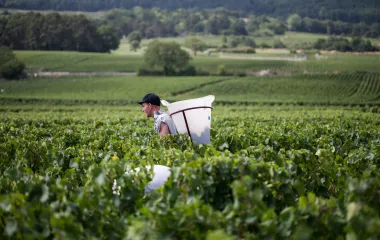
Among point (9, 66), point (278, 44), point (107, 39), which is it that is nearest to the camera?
point (9, 66)

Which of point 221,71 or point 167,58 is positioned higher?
point 167,58

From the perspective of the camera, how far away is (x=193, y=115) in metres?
7.70

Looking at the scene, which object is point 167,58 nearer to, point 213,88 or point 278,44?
point 213,88

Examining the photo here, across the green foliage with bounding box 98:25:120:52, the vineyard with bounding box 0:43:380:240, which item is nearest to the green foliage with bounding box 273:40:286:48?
the green foliage with bounding box 98:25:120:52

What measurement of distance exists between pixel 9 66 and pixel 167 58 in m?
29.6

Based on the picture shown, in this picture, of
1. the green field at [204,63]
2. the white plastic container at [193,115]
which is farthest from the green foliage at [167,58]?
the white plastic container at [193,115]

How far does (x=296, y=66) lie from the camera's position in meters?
95.1

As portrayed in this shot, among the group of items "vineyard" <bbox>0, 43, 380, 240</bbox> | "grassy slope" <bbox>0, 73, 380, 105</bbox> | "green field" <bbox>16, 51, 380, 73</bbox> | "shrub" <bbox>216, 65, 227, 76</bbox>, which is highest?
"vineyard" <bbox>0, 43, 380, 240</bbox>

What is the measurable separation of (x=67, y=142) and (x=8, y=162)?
3.33m

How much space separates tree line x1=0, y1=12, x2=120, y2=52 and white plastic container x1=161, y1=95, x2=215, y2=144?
104 metres

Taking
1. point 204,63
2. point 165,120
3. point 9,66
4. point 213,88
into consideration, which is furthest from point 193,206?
point 204,63

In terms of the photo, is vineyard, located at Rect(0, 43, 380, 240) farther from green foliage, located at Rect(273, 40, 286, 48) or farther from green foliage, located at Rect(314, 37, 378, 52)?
green foliage, located at Rect(273, 40, 286, 48)

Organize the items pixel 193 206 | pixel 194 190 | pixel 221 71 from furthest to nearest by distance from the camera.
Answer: pixel 221 71, pixel 194 190, pixel 193 206

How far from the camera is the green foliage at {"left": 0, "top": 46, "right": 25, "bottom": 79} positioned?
263 ft
